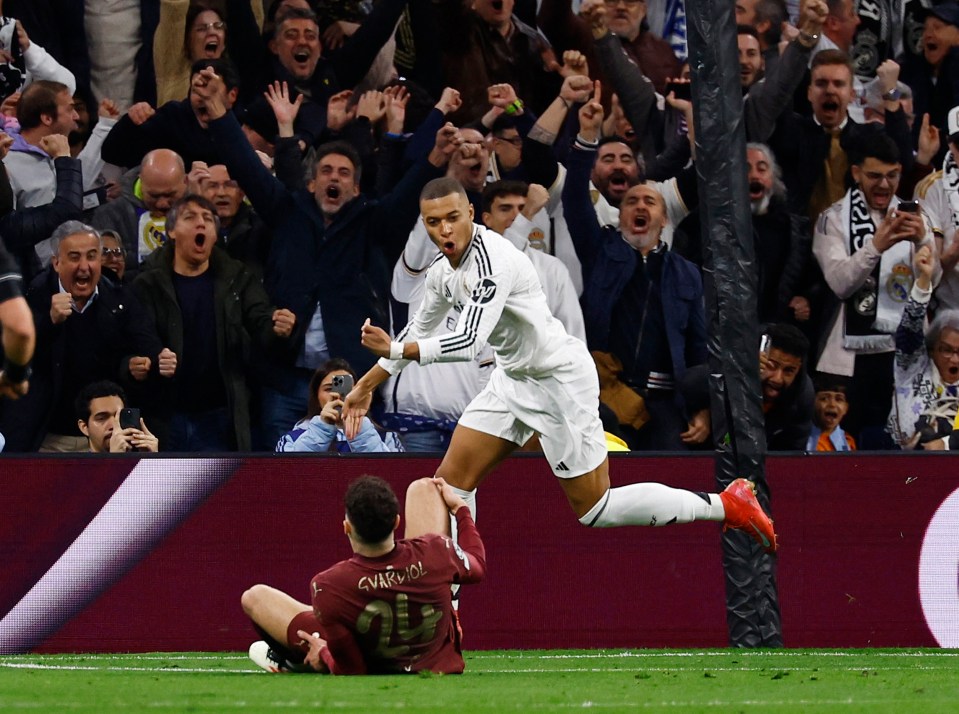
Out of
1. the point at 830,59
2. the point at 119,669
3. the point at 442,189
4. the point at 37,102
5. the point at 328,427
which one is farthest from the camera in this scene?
the point at 830,59

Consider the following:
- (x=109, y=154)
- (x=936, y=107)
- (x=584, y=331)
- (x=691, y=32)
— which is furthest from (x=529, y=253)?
(x=936, y=107)

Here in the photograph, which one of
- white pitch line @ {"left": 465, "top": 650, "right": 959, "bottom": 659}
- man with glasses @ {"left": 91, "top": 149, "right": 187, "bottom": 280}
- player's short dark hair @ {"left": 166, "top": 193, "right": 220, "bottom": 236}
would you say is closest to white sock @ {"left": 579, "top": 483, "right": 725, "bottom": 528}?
white pitch line @ {"left": 465, "top": 650, "right": 959, "bottom": 659}

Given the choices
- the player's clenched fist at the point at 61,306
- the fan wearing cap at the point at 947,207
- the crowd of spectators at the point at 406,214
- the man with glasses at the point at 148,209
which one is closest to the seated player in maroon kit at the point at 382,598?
the crowd of spectators at the point at 406,214

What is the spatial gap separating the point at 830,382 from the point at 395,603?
5567 millimetres

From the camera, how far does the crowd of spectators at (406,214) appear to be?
33.7 ft

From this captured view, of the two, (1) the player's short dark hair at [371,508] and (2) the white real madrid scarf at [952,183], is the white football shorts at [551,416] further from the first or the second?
(2) the white real madrid scarf at [952,183]

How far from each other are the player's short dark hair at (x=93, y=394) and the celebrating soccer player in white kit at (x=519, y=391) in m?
2.15

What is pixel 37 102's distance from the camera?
1052cm

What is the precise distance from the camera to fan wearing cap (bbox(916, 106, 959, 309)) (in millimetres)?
11750

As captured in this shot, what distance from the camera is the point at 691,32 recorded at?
30.6 feet

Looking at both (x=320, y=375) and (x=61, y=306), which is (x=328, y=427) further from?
(x=61, y=306)

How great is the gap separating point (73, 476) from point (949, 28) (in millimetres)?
7652

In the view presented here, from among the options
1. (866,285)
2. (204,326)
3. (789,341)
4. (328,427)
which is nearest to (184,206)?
(204,326)

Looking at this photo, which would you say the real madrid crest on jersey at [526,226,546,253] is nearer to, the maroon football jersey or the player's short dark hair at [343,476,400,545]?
the maroon football jersey
